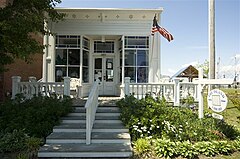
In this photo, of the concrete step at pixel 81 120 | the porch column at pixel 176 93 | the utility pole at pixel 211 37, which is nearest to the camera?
the concrete step at pixel 81 120

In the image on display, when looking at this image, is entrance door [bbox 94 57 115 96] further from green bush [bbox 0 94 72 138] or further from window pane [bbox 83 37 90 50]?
green bush [bbox 0 94 72 138]

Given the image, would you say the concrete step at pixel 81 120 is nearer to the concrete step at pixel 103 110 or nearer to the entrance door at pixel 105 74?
the concrete step at pixel 103 110

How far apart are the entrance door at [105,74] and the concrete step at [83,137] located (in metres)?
6.84

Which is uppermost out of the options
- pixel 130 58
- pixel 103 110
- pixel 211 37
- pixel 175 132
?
pixel 211 37

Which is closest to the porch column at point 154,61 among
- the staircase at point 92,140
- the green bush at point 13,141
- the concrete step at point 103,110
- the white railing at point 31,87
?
the concrete step at point 103,110

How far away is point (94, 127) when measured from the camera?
7633 mm

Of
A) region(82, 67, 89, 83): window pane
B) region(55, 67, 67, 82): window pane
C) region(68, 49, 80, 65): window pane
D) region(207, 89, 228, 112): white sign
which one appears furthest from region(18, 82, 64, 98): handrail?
region(207, 89, 228, 112): white sign

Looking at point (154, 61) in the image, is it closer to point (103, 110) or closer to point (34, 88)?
point (103, 110)

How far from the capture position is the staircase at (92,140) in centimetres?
622

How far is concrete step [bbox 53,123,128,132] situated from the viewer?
745 centimetres

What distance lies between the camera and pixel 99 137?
7.00 metres

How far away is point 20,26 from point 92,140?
3.70 metres

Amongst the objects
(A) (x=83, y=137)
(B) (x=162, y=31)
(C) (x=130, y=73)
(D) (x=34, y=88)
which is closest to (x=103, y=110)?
(A) (x=83, y=137)

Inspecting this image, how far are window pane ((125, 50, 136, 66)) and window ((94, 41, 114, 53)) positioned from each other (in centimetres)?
151
